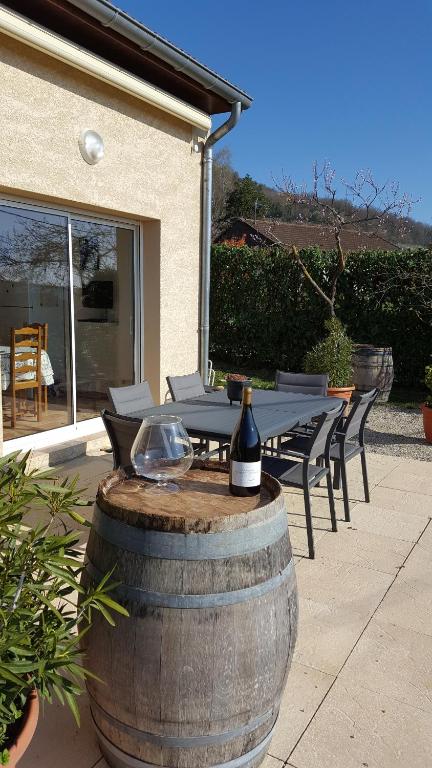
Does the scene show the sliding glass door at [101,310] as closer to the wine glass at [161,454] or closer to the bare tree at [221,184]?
the wine glass at [161,454]

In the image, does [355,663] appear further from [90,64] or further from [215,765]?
[90,64]

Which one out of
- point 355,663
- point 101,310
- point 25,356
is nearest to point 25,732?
point 355,663

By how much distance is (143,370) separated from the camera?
20.5ft

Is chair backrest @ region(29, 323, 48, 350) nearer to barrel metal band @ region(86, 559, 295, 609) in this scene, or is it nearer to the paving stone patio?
the paving stone patio

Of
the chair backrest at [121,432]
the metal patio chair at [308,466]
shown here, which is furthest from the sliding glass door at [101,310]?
the metal patio chair at [308,466]

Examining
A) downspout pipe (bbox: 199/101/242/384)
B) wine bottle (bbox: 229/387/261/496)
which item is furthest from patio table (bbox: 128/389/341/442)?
downspout pipe (bbox: 199/101/242/384)

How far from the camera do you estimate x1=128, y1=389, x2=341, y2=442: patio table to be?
3203mm

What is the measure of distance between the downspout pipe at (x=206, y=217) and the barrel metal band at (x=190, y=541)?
5111 mm

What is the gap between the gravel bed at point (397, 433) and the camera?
6.00m

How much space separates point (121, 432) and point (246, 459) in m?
1.44

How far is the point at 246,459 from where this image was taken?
5.81 ft

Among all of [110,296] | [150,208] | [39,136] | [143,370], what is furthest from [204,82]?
[143,370]

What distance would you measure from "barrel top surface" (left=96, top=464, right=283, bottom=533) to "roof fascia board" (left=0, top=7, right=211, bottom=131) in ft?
12.1

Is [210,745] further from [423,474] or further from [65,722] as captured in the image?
[423,474]
